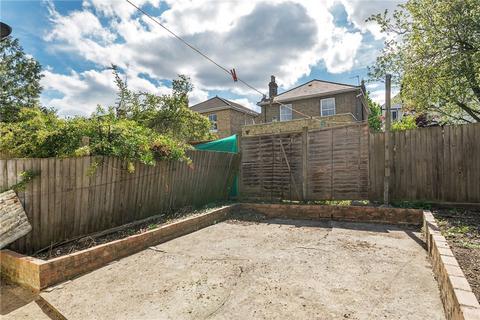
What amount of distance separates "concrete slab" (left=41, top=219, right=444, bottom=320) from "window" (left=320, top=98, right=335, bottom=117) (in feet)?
53.8

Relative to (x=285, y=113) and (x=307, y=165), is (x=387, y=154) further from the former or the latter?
(x=285, y=113)

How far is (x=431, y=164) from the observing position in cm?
593

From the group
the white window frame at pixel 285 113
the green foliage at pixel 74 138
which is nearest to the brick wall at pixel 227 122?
the white window frame at pixel 285 113

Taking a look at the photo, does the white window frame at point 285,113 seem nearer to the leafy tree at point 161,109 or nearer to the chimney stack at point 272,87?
the chimney stack at point 272,87

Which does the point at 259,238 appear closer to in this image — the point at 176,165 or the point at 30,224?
the point at 176,165

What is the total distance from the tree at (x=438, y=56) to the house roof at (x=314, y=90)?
10621 millimetres

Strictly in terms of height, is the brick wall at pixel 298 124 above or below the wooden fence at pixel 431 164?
above

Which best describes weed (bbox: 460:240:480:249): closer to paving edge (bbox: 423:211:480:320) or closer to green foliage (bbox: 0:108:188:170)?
paving edge (bbox: 423:211:480:320)

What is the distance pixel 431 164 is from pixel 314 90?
1632cm

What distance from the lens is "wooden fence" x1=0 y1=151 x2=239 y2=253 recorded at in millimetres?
3586

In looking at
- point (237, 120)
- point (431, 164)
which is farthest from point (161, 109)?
point (237, 120)

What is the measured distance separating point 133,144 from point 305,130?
14.2 feet

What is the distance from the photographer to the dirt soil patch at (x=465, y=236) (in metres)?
2.62

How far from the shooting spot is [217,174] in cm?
743
